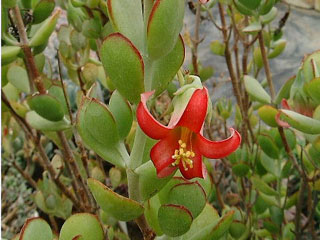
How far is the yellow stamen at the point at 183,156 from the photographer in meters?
0.48

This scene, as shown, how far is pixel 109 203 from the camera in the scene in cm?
53

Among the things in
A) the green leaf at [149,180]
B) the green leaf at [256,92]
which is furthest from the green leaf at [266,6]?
the green leaf at [149,180]

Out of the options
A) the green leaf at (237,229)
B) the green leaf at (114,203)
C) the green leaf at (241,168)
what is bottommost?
the green leaf at (241,168)

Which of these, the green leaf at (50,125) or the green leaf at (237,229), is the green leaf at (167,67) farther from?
the green leaf at (237,229)

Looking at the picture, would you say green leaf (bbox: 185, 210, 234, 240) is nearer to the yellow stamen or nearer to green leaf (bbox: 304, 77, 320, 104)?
the yellow stamen

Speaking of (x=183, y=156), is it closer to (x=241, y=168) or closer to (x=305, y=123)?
(x=305, y=123)

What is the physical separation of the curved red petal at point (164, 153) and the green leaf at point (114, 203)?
0.16 feet

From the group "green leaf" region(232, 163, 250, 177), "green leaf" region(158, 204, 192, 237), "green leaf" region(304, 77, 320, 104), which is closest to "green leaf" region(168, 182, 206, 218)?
"green leaf" region(158, 204, 192, 237)

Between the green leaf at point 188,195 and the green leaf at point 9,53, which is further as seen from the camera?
the green leaf at point 9,53

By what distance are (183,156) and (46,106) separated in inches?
16.5

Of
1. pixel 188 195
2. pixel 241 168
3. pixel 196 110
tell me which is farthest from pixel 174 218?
pixel 241 168

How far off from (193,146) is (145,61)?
0.30ft

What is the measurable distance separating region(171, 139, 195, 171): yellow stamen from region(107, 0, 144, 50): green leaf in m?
0.10

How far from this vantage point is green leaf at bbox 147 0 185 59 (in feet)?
1.56
